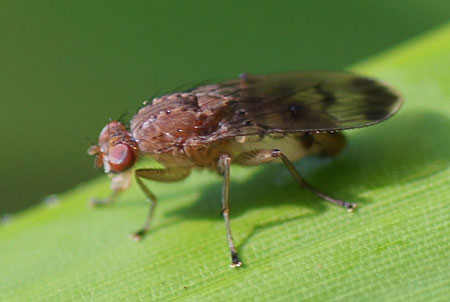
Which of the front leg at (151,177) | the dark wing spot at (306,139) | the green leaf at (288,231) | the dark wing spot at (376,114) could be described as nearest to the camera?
the green leaf at (288,231)

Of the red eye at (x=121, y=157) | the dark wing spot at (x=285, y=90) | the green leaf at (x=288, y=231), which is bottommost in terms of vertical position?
the green leaf at (x=288, y=231)

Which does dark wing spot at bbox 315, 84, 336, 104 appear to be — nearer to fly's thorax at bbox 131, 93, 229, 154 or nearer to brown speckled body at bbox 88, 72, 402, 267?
brown speckled body at bbox 88, 72, 402, 267

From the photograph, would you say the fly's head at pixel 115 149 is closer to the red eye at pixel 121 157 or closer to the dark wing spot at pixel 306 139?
the red eye at pixel 121 157

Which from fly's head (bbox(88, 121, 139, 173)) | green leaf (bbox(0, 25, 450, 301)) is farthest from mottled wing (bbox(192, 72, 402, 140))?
fly's head (bbox(88, 121, 139, 173))

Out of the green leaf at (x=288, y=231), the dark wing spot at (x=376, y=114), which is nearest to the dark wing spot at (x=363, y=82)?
the dark wing spot at (x=376, y=114)

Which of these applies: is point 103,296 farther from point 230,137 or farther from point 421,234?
point 421,234

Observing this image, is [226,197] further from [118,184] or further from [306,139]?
[118,184]
